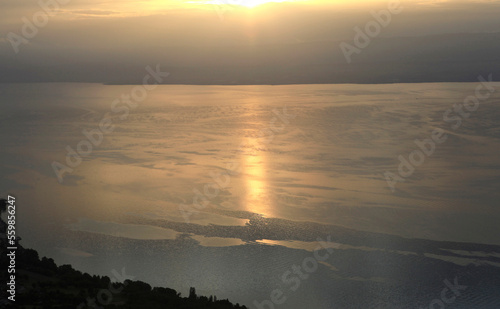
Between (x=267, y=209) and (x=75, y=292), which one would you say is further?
(x=267, y=209)

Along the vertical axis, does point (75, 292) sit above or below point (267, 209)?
below

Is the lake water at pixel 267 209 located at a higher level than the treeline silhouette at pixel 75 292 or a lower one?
higher

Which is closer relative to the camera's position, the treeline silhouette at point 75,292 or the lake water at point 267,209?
the treeline silhouette at point 75,292

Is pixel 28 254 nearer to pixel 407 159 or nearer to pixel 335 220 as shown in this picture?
pixel 335 220

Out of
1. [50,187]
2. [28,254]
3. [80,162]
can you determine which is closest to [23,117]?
[80,162]
